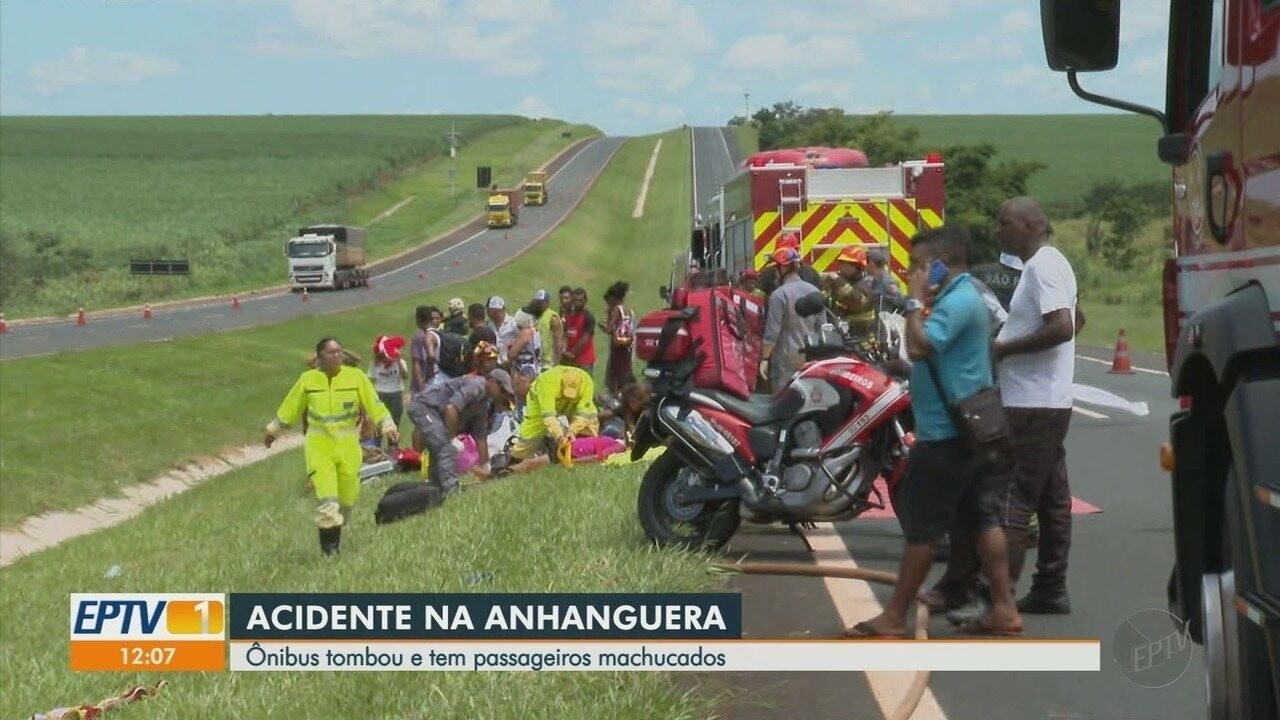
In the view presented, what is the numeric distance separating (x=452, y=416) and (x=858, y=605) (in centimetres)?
817

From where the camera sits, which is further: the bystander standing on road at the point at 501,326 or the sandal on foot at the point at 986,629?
the bystander standing on road at the point at 501,326

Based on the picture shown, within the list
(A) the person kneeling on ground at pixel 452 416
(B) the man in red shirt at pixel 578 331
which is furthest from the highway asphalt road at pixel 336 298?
(A) the person kneeling on ground at pixel 452 416

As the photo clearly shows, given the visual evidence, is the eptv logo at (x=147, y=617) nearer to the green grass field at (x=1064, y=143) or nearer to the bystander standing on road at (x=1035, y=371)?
the bystander standing on road at (x=1035, y=371)

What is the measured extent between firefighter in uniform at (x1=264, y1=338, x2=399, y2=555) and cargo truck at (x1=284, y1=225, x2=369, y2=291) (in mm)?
54873

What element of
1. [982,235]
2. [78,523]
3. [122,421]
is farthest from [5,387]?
[982,235]

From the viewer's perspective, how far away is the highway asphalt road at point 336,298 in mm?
44750

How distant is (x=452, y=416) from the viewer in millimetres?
17203

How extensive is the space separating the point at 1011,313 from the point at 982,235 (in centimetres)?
5273

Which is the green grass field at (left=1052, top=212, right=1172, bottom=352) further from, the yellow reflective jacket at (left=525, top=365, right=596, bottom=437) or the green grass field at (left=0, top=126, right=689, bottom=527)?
the yellow reflective jacket at (left=525, top=365, right=596, bottom=437)

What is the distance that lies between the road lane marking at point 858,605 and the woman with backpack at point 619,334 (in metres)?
8.81

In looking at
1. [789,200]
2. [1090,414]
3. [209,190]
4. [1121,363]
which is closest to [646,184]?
[209,190]

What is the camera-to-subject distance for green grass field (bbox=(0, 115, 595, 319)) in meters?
76.3

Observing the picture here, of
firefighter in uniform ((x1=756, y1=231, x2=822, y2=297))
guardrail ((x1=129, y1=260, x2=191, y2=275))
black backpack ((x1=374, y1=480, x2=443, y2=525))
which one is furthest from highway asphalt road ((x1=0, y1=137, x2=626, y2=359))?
firefighter in uniform ((x1=756, y1=231, x2=822, y2=297))

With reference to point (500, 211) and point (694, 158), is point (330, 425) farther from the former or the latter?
point (694, 158)
